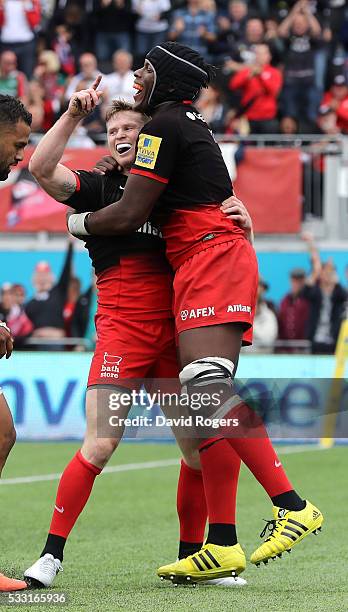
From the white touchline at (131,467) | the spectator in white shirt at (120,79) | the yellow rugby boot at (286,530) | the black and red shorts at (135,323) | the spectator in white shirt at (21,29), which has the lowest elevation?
the white touchline at (131,467)

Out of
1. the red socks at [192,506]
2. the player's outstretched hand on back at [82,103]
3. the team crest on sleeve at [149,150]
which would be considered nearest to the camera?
the team crest on sleeve at [149,150]

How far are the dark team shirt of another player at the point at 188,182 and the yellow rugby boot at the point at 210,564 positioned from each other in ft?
Answer: 4.67

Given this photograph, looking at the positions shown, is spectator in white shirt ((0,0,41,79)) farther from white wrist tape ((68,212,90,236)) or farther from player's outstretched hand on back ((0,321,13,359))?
player's outstretched hand on back ((0,321,13,359))

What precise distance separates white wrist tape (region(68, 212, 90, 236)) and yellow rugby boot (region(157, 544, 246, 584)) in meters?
1.66

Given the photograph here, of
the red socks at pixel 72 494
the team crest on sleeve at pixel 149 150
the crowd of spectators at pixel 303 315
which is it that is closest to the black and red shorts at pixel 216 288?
the team crest on sleeve at pixel 149 150

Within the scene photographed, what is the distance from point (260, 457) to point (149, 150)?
1560 mm

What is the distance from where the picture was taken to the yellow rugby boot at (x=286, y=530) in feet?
18.5

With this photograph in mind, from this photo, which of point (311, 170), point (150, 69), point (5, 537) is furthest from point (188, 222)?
point (311, 170)

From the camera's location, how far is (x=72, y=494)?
6.04m

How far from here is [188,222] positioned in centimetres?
605

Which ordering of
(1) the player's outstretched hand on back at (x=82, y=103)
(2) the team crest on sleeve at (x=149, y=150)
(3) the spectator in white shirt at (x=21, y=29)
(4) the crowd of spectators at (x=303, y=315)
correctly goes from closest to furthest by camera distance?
(2) the team crest on sleeve at (x=149, y=150) < (1) the player's outstretched hand on back at (x=82, y=103) < (4) the crowd of spectators at (x=303, y=315) < (3) the spectator in white shirt at (x=21, y=29)

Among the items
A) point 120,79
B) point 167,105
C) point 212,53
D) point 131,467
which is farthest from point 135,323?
point 212,53

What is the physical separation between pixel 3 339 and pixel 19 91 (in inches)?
540

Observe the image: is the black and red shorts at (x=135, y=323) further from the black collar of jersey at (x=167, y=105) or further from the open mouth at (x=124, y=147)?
the black collar of jersey at (x=167, y=105)
